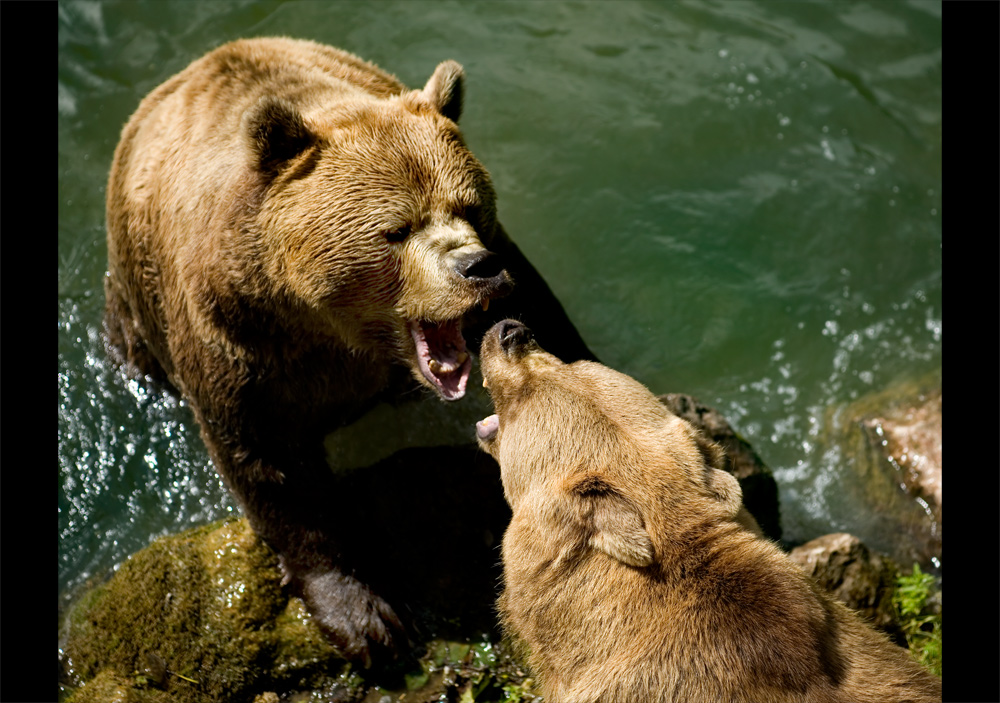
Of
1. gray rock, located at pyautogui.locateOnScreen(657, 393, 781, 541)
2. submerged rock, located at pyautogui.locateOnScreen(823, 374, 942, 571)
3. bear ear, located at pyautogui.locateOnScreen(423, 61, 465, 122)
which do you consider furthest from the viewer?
submerged rock, located at pyautogui.locateOnScreen(823, 374, 942, 571)

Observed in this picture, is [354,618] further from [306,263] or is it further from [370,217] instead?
[370,217]

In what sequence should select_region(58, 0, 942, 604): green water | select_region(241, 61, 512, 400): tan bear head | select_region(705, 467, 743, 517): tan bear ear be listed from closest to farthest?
select_region(705, 467, 743, 517): tan bear ear < select_region(241, 61, 512, 400): tan bear head < select_region(58, 0, 942, 604): green water

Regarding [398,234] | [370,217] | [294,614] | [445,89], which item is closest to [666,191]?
[445,89]

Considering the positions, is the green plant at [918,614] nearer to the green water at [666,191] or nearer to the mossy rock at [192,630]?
the green water at [666,191]

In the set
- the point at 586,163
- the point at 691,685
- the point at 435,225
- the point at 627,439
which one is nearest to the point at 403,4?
the point at 586,163

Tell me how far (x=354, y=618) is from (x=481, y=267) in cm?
250

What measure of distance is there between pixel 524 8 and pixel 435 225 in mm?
6731

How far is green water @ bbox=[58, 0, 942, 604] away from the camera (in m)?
8.19

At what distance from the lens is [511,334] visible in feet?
16.6

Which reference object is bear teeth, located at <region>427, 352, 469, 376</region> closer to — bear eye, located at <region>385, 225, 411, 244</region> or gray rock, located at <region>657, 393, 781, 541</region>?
bear eye, located at <region>385, 225, 411, 244</region>

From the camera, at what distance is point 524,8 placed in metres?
11.1

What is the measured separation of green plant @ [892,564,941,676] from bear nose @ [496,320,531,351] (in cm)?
366

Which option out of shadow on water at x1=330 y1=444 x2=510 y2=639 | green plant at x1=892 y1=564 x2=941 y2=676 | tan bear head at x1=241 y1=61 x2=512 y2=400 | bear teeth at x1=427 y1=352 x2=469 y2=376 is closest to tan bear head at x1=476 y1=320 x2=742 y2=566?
tan bear head at x1=241 y1=61 x2=512 y2=400
